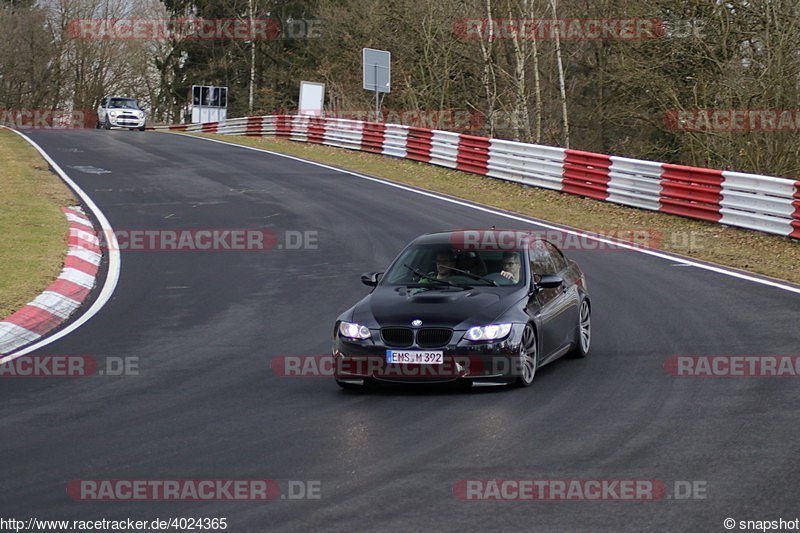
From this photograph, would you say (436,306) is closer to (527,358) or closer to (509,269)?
(527,358)

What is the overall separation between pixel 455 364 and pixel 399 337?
0.54 m

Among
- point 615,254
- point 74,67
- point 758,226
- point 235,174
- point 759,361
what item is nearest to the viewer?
point 759,361

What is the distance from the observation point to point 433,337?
9.54m

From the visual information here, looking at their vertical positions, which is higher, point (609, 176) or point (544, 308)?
point (609, 176)

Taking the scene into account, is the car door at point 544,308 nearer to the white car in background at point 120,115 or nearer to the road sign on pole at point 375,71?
the road sign on pole at point 375,71

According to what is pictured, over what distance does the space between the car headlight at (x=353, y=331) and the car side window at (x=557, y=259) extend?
8.51 ft

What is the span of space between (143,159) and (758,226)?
65.2 feet

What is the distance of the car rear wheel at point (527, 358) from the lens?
9648 millimetres

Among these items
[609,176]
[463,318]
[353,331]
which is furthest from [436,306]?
[609,176]

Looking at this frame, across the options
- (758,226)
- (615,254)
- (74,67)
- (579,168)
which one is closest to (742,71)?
(579,168)

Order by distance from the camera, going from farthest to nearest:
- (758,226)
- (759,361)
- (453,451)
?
(758,226), (759,361), (453,451)

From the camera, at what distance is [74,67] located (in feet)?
302

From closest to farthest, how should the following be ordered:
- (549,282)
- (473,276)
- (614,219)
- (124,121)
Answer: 1. (549,282)
2. (473,276)
3. (614,219)
4. (124,121)

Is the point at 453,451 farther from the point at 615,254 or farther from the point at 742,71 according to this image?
the point at 742,71
